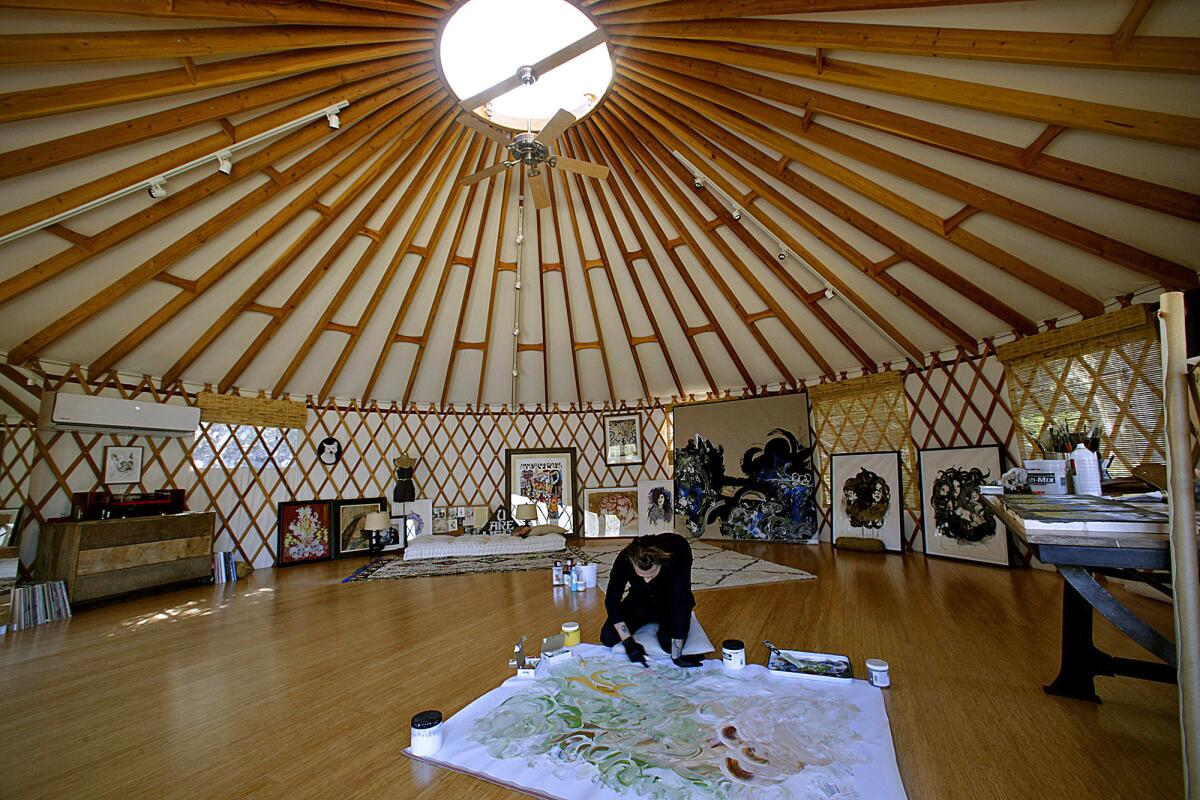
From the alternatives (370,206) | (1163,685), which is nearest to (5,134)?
(370,206)

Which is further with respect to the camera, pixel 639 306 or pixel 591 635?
pixel 639 306

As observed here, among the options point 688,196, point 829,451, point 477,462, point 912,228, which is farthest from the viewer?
point 477,462

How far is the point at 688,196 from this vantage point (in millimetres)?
4418

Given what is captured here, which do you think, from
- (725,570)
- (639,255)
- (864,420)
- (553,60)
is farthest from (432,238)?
(864,420)

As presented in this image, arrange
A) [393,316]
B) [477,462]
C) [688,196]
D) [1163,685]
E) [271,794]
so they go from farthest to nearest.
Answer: [477,462] → [393,316] → [688,196] → [1163,685] → [271,794]

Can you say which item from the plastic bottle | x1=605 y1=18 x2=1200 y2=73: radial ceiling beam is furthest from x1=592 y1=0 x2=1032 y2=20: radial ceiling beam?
the plastic bottle

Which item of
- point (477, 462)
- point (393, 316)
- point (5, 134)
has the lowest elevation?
point (477, 462)

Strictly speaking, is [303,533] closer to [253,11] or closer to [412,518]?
[412,518]

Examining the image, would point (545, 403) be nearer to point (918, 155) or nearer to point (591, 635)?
point (591, 635)

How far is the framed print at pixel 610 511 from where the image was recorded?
25.1ft

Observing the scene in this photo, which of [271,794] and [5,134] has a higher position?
[5,134]

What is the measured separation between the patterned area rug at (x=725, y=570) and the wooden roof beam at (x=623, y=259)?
239cm

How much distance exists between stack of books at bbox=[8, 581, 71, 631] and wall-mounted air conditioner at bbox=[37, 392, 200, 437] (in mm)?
1369

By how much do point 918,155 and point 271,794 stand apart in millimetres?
4511
